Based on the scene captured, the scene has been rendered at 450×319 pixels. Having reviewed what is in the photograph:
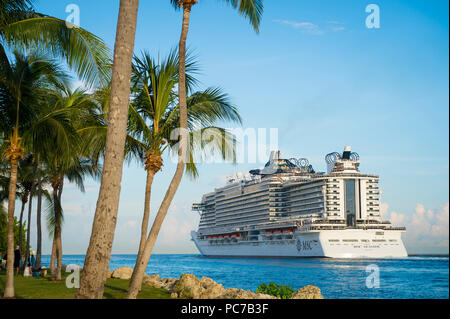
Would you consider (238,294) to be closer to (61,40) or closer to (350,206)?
(61,40)

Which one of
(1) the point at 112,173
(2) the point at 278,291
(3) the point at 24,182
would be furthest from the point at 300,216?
(1) the point at 112,173

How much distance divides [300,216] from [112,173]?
74.4 metres

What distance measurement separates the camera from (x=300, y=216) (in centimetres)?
7844

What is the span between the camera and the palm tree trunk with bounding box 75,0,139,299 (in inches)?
228

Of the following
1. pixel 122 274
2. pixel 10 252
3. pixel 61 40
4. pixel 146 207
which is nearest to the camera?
pixel 61 40

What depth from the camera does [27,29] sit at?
853 cm

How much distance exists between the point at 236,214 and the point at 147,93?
81048 millimetres

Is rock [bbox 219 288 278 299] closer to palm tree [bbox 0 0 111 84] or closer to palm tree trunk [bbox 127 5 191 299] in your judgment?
palm tree trunk [bbox 127 5 191 299]

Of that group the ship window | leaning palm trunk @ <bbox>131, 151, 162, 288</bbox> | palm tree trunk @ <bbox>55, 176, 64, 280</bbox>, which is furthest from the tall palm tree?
the ship window

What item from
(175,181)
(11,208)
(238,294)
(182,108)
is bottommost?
(238,294)

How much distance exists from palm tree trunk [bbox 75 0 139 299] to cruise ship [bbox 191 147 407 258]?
62.1 metres

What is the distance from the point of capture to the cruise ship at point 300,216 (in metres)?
68.3

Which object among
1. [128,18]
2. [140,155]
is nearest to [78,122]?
[140,155]
